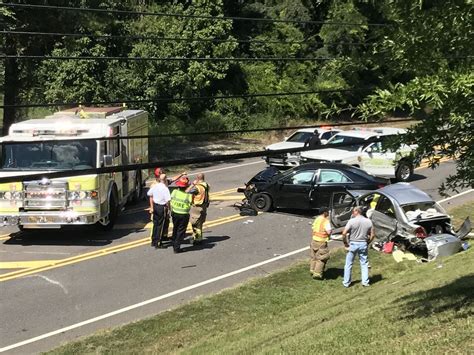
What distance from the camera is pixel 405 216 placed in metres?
13.3

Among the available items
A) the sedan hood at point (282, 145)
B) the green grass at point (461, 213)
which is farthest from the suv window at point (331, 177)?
the sedan hood at point (282, 145)

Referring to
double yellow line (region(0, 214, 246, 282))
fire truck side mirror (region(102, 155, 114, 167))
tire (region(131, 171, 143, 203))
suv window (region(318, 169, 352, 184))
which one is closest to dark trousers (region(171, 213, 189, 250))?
double yellow line (region(0, 214, 246, 282))

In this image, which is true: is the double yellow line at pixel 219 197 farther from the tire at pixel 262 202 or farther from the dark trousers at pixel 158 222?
the dark trousers at pixel 158 222

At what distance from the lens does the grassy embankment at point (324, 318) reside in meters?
6.21

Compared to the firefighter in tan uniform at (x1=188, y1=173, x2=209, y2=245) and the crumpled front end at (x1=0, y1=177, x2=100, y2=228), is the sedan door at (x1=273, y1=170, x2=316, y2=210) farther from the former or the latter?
the crumpled front end at (x1=0, y1=177, x2=100, y2=228)

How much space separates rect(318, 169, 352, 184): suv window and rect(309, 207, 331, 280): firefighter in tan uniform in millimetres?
5289

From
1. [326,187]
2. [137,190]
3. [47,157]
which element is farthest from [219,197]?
[47,157]

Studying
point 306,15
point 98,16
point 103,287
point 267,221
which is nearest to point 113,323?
point 103,287

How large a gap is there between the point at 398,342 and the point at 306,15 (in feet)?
117

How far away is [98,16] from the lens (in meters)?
21.2

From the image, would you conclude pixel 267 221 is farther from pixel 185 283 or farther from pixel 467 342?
pixel 467 342

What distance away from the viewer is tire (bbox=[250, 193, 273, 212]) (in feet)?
55.7

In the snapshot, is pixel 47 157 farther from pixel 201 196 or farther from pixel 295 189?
pixel 295 189

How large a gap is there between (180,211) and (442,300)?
6.81m
